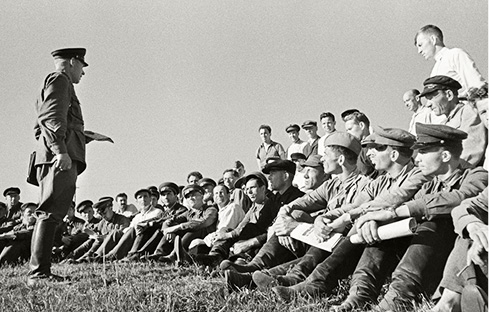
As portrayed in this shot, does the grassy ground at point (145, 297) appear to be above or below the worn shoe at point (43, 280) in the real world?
above

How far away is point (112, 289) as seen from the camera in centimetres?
527

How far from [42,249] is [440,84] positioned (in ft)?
13.3

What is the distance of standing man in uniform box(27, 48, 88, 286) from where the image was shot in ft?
20.2

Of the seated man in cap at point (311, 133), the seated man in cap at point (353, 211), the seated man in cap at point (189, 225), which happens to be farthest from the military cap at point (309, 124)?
the seated man in cap at point (353, 211)

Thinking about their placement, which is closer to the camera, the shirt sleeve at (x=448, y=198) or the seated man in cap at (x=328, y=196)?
the shirt sleeve at (x=448, y=198)

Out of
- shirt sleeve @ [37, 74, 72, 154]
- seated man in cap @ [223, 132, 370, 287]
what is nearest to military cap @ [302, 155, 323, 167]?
seated man in cap @ [223, 132, 370, 287]

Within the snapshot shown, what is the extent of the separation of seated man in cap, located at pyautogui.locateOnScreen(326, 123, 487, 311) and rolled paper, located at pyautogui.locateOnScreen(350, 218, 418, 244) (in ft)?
0.14

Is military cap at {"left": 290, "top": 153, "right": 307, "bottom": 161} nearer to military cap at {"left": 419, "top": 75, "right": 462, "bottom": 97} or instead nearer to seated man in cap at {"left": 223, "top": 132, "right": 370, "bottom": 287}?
seated man in cap at {"left": 223, "top": 132, "right": 370, "bottom": 287}

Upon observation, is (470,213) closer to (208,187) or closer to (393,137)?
(393,137)

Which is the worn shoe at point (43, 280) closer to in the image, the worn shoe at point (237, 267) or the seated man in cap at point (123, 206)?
the worn shoe at point (237, 267)

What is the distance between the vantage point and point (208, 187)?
11.5 m

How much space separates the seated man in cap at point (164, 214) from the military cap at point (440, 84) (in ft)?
15.3

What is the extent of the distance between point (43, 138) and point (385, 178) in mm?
3389

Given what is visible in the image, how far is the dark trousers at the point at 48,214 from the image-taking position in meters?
6.14
